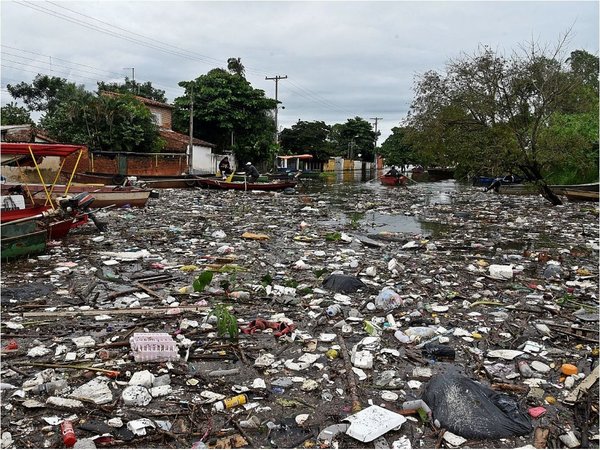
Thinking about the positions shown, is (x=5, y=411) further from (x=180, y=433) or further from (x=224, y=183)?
(x=224, y=183)

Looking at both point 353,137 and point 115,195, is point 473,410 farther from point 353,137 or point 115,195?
point 353,137

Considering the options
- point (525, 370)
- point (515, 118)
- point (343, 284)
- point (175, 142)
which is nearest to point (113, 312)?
point (343, 284)

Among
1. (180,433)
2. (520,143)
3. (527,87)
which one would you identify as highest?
(527,87)

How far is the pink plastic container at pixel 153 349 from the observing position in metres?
3.48

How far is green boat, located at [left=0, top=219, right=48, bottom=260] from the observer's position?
639 cm

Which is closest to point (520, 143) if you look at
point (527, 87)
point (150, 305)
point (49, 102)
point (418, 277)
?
point (527, 87)

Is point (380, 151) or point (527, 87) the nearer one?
point (527, 87)

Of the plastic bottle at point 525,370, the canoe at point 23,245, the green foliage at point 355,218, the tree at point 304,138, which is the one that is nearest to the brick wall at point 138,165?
the green foliage at point 355,218

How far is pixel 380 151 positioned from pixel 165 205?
67.5 m

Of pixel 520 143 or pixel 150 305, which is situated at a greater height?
pixel 520 143

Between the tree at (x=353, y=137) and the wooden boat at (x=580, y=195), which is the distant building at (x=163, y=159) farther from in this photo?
the tree at (x=353, y=137)

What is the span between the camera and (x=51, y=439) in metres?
2.53

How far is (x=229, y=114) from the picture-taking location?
3008 centimetres

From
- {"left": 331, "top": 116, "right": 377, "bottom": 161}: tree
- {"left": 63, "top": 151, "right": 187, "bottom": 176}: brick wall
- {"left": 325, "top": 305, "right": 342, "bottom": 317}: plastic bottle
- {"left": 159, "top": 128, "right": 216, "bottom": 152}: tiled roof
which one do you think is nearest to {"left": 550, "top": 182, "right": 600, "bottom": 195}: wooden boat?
{"left": 325, "top": 305, "right": 342, "bottom": 317}: plastic bottle
